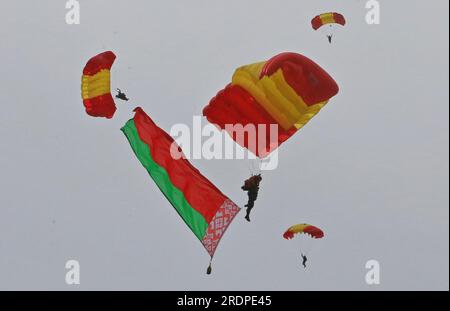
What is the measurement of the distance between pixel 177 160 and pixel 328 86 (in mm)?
5542

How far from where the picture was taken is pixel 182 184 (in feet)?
81.8

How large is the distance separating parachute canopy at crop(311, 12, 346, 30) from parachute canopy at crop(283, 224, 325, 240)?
16.6 feet

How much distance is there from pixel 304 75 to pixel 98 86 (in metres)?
5.24

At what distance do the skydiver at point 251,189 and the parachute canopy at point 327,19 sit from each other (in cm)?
418

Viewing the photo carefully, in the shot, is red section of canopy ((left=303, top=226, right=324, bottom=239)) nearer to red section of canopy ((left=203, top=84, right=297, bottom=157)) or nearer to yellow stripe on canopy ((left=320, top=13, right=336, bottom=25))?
red section of canopy ((left=203, top=84, right=297, bottom=157))

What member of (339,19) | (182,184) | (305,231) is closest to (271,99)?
(339,19)

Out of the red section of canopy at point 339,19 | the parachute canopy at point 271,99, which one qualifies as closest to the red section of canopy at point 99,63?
the parachute canopy at point 271,99

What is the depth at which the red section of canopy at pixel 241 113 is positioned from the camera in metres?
21.9

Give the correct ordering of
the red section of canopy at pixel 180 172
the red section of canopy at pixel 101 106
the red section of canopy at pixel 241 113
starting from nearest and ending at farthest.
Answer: the red section of canopy at pixel 241 113
the red section of canopy at pixel 101 106
the red section of canopy at pixel 180 172

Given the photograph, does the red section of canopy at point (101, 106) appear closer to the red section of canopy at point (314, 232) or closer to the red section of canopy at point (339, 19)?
the red section of canopy at point (314, 232)

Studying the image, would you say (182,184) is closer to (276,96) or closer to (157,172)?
(157,172)
